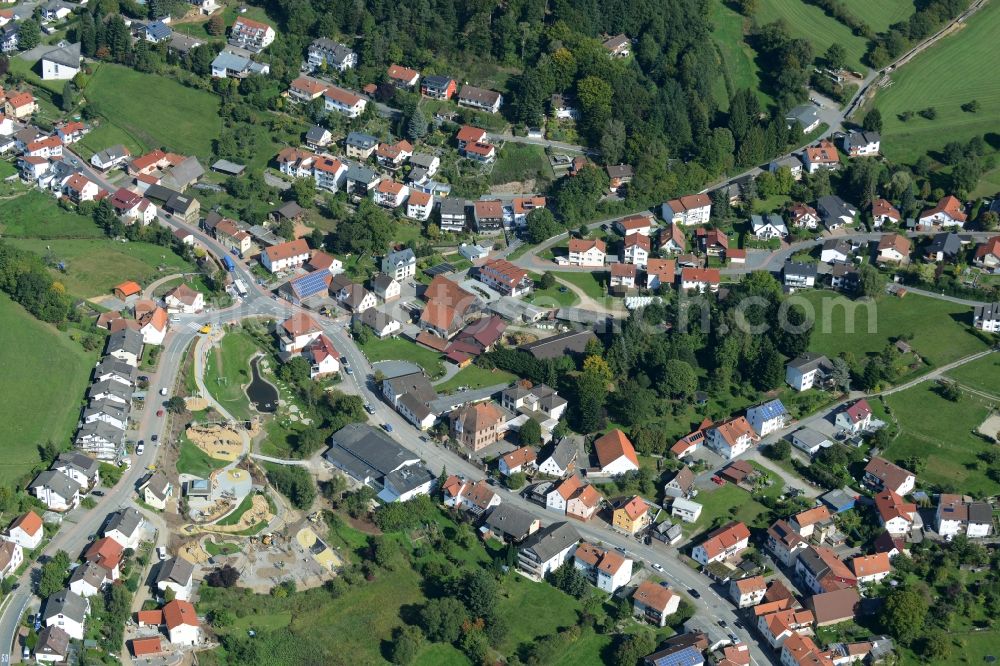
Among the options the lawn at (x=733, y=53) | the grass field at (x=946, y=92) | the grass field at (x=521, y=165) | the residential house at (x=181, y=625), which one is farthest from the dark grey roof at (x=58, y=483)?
the grass field at (x=946, y=92)

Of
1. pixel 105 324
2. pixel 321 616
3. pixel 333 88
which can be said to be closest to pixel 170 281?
pixel 105 324

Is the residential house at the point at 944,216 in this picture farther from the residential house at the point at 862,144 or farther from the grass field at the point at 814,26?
the grass field at the point at 814,26

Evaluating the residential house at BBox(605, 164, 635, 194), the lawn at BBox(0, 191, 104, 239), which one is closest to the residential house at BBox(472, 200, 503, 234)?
the residential house at BBox(605, 164, 635, 194)

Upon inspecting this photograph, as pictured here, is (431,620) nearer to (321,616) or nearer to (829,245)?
(321,616)

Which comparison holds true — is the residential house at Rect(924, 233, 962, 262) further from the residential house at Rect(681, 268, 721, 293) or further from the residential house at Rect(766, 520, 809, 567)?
the residential house at Rect(766, 520, 809, 567)

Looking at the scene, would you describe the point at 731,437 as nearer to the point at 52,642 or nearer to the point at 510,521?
the point at 510,521
